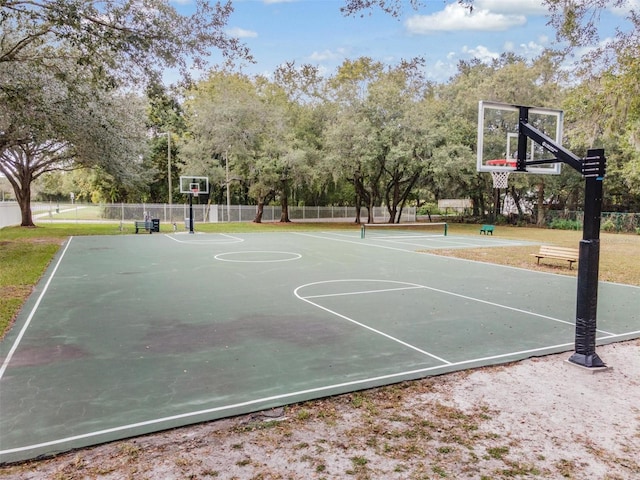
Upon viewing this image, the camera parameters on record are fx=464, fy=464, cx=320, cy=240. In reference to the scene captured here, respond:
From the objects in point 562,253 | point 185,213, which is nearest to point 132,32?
point 562,253

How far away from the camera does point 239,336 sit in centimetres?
629

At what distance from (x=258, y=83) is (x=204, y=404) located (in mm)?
39133

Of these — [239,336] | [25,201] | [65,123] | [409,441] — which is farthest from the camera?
[25,201]

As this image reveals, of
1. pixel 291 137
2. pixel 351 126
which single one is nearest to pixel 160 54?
pixel 351 126

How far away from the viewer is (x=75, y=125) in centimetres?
1555

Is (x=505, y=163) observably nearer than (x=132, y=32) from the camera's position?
No

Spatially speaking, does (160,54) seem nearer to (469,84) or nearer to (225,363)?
(225,363)

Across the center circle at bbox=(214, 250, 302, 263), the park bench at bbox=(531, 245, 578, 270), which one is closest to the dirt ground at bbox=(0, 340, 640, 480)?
the park bench at bbox=(531, 245, 578, 270)

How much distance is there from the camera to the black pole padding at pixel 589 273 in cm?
508

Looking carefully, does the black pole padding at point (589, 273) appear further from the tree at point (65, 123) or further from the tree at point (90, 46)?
the tree at point (65, 123)

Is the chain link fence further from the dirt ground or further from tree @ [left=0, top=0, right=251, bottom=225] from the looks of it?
the dirt ground

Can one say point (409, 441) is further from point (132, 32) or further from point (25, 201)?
point (25, 201)

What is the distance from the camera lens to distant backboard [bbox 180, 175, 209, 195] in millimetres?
25562

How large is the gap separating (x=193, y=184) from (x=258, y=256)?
1224 cm
